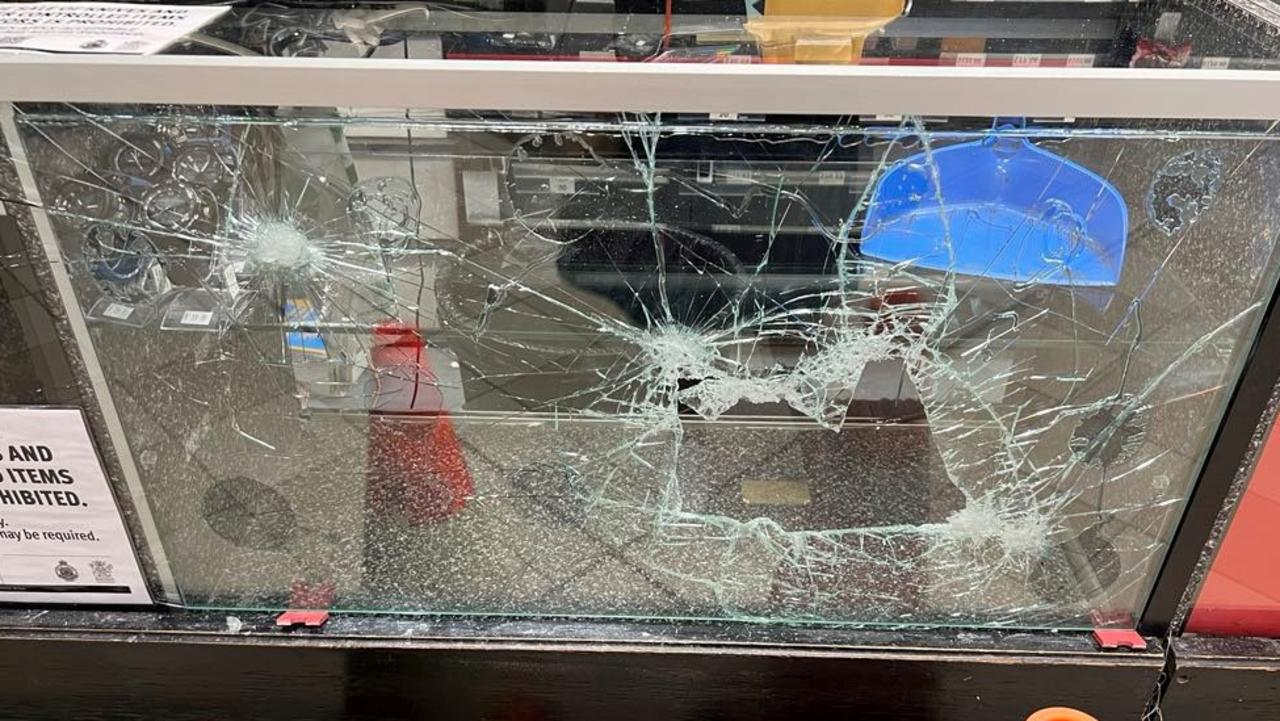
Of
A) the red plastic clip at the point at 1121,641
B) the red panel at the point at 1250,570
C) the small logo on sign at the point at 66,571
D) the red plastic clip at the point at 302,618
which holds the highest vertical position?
the red panel at the point at 1250,570

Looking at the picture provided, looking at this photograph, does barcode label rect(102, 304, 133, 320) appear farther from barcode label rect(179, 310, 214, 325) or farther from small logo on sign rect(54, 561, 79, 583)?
small logo on sign rect(54, 561, 79, 583)

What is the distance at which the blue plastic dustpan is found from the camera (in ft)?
2.81

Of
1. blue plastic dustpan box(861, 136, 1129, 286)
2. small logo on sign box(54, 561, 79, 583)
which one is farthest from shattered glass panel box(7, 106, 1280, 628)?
small logo on sign box(54, 561, 79, 583)

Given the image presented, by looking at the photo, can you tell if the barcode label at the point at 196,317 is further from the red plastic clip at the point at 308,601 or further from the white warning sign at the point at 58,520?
the red plastic clip at the point at 308,601

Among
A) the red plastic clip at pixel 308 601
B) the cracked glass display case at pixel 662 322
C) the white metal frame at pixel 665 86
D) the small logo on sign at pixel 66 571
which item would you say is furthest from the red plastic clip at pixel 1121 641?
the small logo on sign at pixel 66 571

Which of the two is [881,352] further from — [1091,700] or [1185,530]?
[1091,700]

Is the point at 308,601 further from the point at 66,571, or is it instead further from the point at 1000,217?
the point at 1000,217

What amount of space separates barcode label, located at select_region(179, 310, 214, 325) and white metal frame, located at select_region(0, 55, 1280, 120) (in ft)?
0.99

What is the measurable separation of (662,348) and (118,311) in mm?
590

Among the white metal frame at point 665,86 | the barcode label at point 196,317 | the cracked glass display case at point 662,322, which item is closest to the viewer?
the white metal frame at point 665,86

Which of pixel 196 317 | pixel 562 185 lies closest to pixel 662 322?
pixel 562 185

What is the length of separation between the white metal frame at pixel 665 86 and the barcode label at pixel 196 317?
30 centimetres

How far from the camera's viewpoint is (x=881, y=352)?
3.31 feet

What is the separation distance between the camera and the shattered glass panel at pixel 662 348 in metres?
0.85
